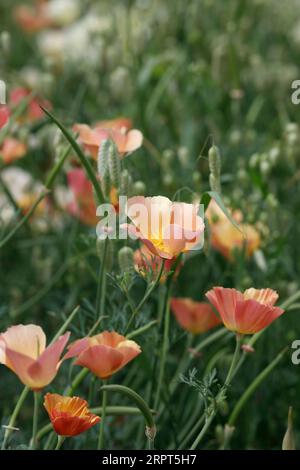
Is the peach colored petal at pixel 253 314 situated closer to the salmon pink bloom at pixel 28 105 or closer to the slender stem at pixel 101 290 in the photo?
the slender stem at pixel 101 290

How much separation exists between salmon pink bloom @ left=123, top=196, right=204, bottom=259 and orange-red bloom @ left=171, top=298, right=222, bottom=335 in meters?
0.20

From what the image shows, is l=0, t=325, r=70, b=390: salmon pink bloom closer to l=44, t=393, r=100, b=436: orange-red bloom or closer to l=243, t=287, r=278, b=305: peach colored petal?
l=44, t=393, r=100, b=436: orange-red bloom

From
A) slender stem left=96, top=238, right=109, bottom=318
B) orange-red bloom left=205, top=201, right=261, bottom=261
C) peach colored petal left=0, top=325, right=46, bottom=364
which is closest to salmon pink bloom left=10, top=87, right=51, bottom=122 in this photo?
orange-red bloom left=205, top=201, right=261, bottom=261

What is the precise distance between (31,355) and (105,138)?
0.75 feet

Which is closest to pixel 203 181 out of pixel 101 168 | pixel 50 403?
pixel 101 168

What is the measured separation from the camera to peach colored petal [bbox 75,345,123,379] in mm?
777

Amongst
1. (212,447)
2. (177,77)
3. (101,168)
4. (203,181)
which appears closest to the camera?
(101,168)

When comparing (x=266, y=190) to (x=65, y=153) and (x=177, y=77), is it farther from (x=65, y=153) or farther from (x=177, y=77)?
(x=177, y=77)

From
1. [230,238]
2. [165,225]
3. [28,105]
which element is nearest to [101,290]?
[165,225]

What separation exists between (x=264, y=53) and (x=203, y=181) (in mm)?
550

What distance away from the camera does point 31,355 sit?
802 millimetres

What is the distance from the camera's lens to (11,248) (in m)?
1.49

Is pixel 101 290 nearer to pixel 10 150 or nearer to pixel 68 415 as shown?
pixel 68 415

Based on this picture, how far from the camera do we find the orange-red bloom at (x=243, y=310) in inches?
30.8
